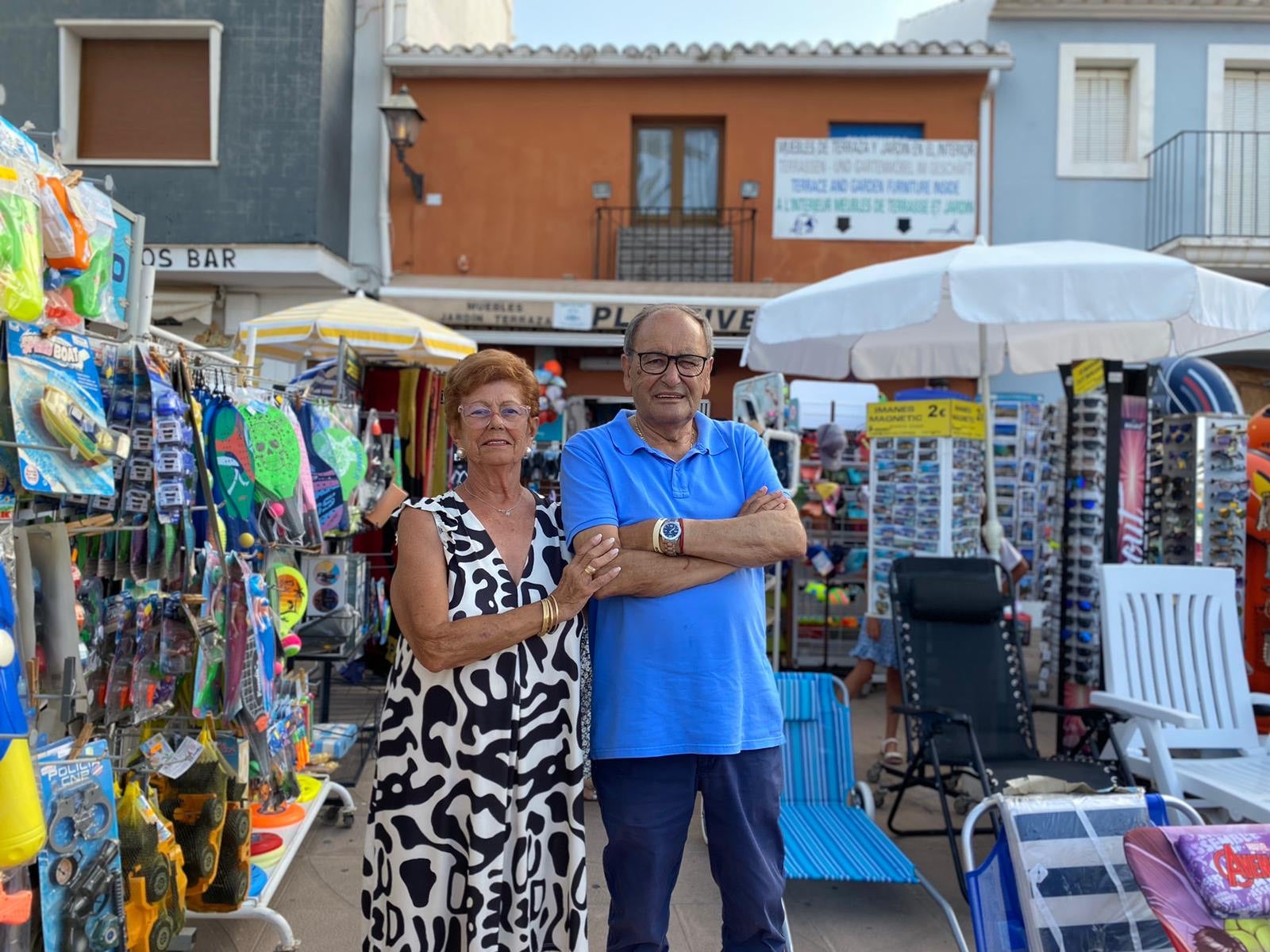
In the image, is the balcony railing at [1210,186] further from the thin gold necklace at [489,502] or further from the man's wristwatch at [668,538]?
the thin gold necklace at [489,502]

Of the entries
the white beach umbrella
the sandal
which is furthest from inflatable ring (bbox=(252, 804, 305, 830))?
the white beach umbrella

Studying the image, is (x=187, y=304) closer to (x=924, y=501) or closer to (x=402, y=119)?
(x=402, y=119)

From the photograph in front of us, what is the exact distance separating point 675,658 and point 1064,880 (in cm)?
140

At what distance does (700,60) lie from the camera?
11.4 metres

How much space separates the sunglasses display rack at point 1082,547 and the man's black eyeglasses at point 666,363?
333 centimetres

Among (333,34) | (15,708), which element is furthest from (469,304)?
(15,708)

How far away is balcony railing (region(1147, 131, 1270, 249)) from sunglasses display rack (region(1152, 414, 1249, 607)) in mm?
7183

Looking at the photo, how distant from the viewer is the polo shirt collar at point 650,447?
217cm

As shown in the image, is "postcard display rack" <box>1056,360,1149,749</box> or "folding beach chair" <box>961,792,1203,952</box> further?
"postcard display rack" <box>1056,360,1149,749</box>

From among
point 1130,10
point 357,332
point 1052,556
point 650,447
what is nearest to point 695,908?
point 650,447

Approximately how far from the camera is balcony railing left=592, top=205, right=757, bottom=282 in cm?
1160

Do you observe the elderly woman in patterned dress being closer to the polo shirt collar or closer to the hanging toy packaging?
the polo shirt collar

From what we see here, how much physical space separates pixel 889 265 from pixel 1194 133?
29.7 ft

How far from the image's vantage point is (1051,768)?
3.55 metres
